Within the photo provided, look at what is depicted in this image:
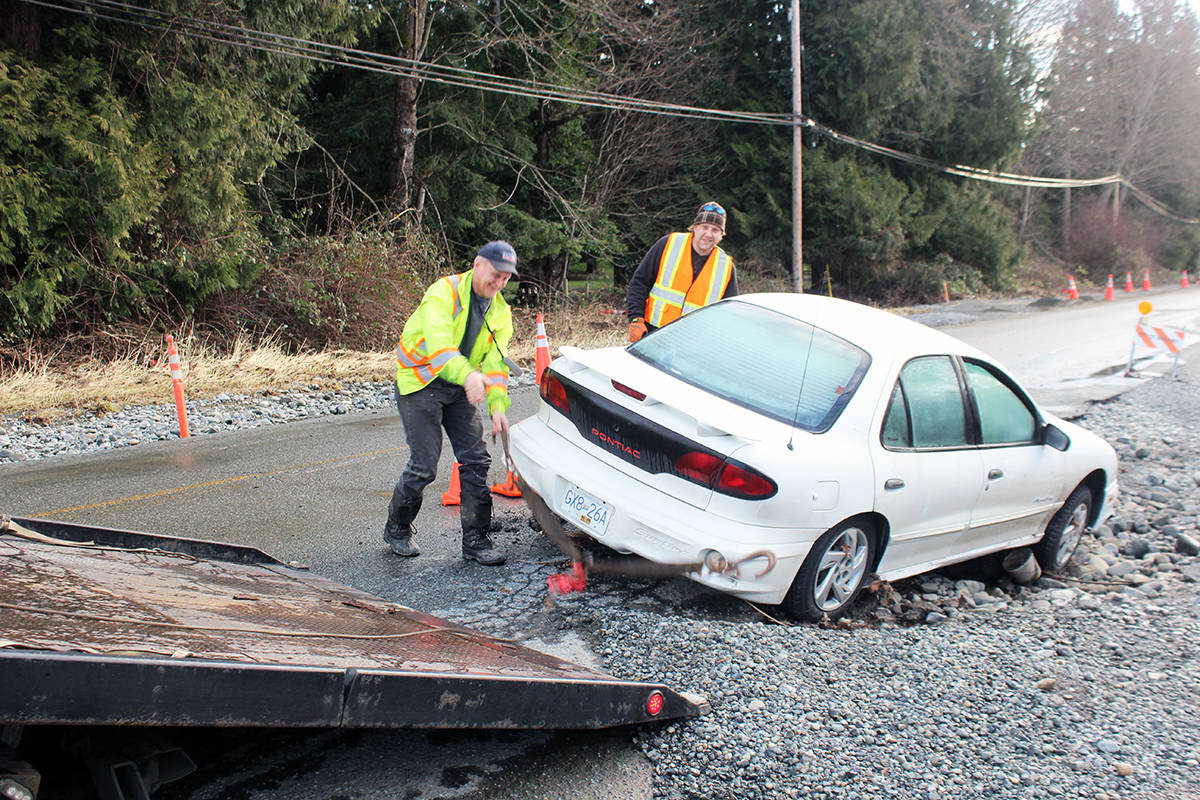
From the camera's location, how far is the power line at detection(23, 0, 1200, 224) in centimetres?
1344

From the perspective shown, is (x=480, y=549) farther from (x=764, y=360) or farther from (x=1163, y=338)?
(x=1163, y=338)

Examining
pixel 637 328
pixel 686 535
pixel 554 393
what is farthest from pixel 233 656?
pixel 637 328

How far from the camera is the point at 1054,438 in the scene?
19.2ft

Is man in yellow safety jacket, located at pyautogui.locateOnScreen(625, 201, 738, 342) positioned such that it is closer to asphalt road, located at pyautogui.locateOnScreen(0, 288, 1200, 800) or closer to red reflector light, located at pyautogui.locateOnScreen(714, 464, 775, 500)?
asphalt road, located at pyautogui.locateOnScreen(0, 288, 1200, 800)

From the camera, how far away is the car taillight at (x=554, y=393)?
203 inches

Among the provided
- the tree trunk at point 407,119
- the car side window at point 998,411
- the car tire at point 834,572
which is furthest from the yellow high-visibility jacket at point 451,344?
the tree trunk at point 407,119

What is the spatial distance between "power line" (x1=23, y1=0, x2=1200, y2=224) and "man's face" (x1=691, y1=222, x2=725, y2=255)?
9.99m

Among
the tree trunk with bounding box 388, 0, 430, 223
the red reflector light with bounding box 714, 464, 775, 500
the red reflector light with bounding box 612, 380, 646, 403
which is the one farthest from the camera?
the tree trunk with bounding box 388, 0, 430, 223

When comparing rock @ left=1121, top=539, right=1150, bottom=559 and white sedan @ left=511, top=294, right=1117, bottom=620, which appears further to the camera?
rock @ left=1121, top=539, right=1150, bottom=559

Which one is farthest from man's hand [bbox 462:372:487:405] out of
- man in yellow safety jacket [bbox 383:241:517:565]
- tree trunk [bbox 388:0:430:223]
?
tree trunk [bbox 388:0:430:223]

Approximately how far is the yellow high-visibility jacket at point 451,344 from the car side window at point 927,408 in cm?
205

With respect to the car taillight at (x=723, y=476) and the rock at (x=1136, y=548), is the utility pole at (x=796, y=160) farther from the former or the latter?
the car taillight at (x=723, y=476)

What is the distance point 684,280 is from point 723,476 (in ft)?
8.88

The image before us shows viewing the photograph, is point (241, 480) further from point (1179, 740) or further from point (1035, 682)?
point (1179, 740)
